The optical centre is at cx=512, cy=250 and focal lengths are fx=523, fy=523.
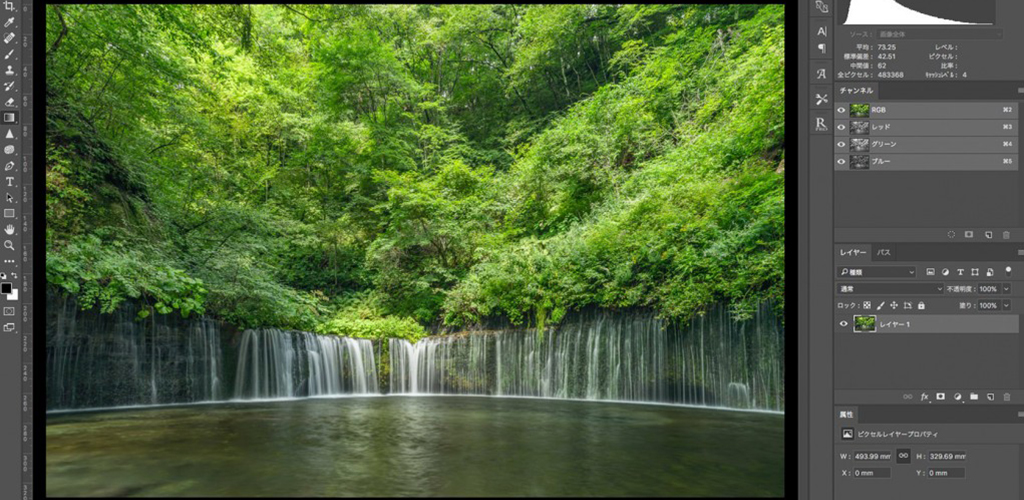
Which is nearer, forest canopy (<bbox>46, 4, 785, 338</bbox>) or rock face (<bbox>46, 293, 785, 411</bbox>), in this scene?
rock face (<bbox>46, 293, 785, 411</bbox>)

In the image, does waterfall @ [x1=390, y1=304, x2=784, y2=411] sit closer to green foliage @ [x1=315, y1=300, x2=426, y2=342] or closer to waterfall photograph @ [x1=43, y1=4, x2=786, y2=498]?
waterfall photograph @ [x1=43, y1=4, x2=786, y2=498]

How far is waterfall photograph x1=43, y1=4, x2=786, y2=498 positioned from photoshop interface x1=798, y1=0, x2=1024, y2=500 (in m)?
1.13

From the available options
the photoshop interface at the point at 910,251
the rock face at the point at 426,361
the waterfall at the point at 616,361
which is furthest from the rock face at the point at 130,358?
the photoshop interface at the point at 910,251

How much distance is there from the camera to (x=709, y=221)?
25.8 feet

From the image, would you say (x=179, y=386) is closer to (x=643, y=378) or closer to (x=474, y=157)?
(x=643, y=378)

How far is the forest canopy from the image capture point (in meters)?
7.63

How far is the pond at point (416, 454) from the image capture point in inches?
115

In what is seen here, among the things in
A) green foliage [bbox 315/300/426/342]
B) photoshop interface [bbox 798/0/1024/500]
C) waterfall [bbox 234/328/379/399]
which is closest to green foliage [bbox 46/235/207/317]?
waterfall [bbox 234/328/379/399]

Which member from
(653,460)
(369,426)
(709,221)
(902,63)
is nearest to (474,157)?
(709,221)

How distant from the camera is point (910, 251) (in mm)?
2016

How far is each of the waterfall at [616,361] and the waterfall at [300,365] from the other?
734 mm
